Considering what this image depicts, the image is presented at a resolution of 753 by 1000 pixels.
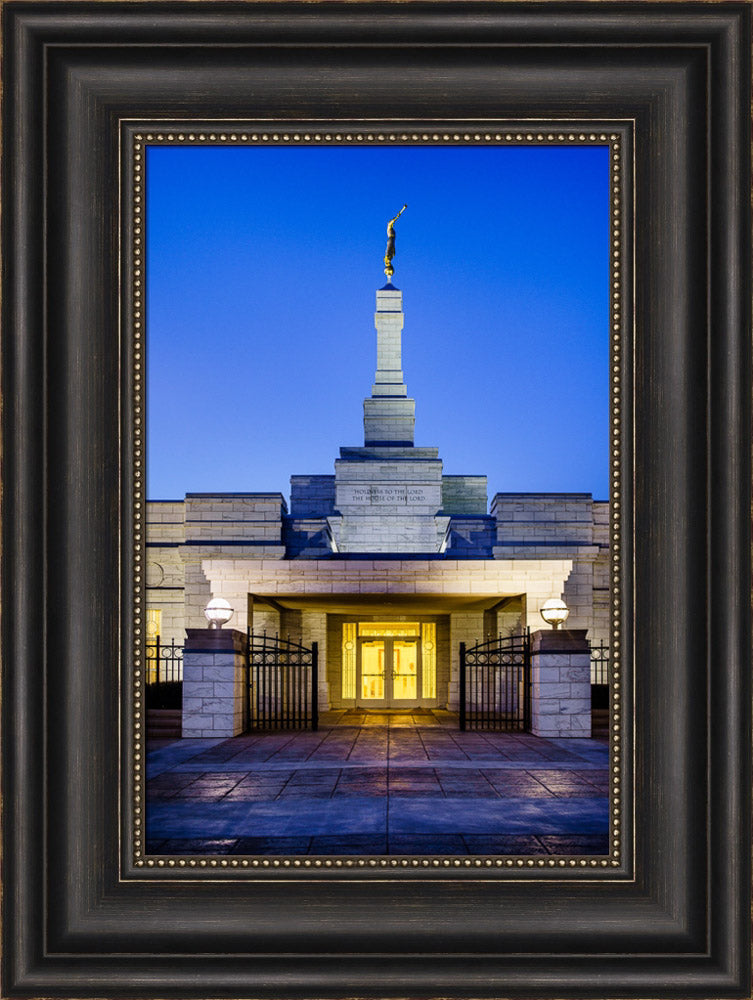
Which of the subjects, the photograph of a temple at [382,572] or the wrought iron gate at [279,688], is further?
the photograph of a temple at [382,572]

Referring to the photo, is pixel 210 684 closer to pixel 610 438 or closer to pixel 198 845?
pixel 198 845

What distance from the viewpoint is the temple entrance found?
27312 mm

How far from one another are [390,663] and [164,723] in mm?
12976

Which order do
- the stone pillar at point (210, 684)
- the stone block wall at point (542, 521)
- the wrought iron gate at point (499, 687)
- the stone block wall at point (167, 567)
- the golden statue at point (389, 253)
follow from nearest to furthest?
1. the stone pillar at point (210, 684)
2. the wrought iron gate at point (499, 687)
3. the stone block wall at point (542, 521)
4. the stone block wall at point (167, 567)
5. the golden statue at point (389, 253)

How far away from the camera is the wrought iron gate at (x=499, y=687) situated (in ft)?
54.1

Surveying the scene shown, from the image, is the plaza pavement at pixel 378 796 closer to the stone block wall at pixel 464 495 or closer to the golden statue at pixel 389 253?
the stone block wall at pixel 464 495

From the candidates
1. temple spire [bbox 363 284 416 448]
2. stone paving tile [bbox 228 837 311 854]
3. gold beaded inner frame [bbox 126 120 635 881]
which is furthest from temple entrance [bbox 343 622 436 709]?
gold beaded inner frame [bbox 126 120 635 881]

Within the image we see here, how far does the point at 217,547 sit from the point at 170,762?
13.9m

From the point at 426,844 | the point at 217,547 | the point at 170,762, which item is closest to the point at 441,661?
the point at 217,547

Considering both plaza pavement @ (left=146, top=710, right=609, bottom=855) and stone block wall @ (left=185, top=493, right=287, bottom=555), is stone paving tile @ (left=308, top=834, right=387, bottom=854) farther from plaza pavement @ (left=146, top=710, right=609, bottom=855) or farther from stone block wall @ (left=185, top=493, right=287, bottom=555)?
stone block wall @ (left=185, top=493, right=287, bottom=555)

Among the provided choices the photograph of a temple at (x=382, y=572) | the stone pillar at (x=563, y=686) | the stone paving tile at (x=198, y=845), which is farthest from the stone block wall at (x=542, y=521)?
the stone paving tile at (x=198, y=845)

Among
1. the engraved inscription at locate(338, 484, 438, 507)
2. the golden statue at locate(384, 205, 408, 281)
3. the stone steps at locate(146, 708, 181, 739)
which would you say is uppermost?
the golden statue at locate(384, 205, 408, 281)

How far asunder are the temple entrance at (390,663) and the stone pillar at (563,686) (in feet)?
40.7

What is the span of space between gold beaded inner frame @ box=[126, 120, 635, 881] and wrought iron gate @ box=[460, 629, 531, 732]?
10.4 m
